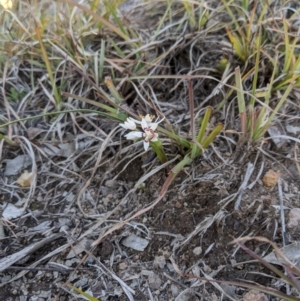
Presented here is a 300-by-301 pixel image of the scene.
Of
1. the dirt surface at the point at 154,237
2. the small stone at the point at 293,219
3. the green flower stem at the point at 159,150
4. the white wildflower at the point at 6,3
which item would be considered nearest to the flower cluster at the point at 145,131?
the green flower stem at the point at 159,150

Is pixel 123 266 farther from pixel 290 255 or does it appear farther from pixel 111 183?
pixel 290 255

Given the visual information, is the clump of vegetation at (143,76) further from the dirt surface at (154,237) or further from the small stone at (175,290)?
the small stone at (175,290)

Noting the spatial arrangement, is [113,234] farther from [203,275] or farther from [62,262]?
[203,275]

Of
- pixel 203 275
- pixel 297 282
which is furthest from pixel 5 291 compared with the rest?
pixel 297 282

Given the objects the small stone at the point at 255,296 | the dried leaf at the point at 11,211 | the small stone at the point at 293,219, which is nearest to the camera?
the small stone at the point at 255,296

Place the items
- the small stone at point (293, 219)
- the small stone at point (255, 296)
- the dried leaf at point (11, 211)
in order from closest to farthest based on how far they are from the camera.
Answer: the small stone at point (255, 296)
the small stone at point (293, 219)
the dried leaf at point (11, 211)

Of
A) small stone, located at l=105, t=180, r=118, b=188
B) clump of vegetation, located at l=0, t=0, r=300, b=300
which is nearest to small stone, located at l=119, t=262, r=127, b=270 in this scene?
clump of vegetation, located at l=0, t=0, r=300, b=300

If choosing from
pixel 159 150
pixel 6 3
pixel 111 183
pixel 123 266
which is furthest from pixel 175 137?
pixel 6 3
